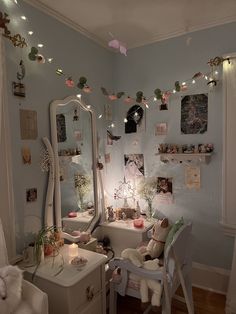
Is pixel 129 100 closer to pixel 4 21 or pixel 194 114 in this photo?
pixel 194 114

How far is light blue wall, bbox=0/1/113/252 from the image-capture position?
5.82 ft

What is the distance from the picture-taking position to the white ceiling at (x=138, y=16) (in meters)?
1.98

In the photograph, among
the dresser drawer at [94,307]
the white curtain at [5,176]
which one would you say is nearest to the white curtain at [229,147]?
the dresser drawer at [94,307]

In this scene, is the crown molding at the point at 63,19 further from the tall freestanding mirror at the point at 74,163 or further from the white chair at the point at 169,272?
the white chair at the point at 169,272

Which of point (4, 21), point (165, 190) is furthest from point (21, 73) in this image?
point (165, 190)

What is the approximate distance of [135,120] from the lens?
9.26 feet

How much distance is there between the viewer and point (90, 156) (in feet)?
8.09

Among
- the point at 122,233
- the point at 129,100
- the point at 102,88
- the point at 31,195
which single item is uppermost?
the point at 102,88

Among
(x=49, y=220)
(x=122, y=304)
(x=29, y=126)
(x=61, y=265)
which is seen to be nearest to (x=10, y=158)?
(x=29, y=126)

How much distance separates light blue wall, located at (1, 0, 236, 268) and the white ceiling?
0.08 metres

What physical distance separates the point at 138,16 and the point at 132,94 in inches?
32.6

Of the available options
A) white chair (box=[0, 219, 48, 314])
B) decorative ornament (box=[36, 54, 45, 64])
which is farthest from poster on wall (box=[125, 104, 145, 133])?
white chair (box=[0, 219, 48, 314])

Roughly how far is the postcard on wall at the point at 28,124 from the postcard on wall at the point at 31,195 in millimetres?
388

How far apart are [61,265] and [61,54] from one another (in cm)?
168
